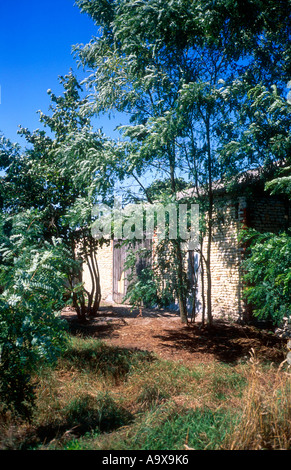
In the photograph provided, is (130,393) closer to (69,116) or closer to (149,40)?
(149,40)

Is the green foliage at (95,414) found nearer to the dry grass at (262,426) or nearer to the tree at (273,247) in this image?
the dry grass at (262,426)

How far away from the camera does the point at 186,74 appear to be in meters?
6.89

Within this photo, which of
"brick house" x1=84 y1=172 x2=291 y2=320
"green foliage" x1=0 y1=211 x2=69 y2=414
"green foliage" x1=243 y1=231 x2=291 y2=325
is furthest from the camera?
"brick house" x1=84 y1=172 x2=291 y2=320

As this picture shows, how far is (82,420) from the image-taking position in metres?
3.51

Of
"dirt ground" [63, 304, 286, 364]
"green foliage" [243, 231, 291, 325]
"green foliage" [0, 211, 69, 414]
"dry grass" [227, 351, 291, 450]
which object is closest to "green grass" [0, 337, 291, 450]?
A: "dry grass" [227, 351, 291, 450]

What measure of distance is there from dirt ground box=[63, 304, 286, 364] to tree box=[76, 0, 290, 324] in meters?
0.88

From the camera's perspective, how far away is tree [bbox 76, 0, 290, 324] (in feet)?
20.2

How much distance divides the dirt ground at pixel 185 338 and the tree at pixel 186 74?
0.88 meters

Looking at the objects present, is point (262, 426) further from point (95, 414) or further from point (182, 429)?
point (95, 414)

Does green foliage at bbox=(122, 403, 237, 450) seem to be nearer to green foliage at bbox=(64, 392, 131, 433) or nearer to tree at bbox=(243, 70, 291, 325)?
green foliage at bbox=(64, 392, 131, 433)

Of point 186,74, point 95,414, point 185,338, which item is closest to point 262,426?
point 95,414

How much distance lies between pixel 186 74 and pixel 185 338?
5249mm

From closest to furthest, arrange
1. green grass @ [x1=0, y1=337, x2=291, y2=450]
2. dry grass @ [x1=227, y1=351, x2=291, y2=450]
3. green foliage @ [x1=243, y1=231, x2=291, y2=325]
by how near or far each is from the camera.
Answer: dry grass @ [x1=227, y1=351, x2=291, y2=450] < green grass @ [x1=0, y1=337, x2=291, y2=450] < green foliage @ [x1=243, y1=231, x2=291, y2=325]
